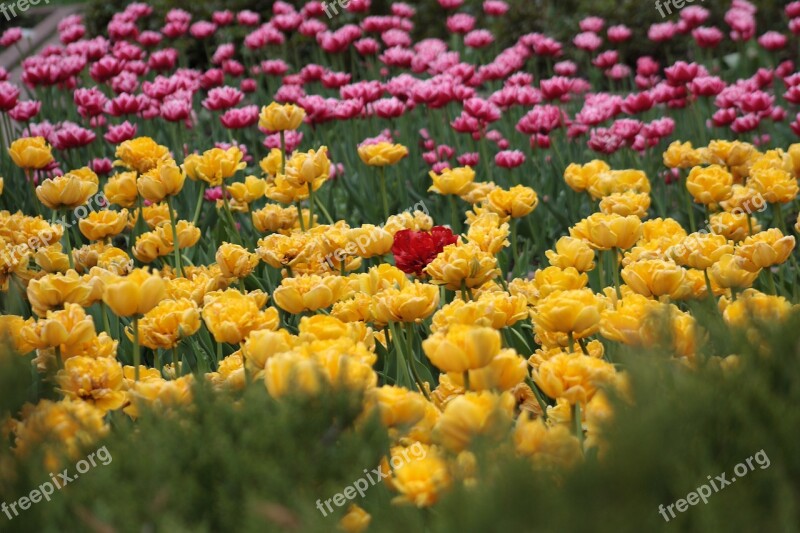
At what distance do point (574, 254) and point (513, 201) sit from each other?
61 cm

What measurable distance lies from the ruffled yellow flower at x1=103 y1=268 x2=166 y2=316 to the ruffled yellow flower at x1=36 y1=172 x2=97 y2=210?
1.12 meters

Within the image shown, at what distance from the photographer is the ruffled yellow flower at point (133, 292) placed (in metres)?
2.01

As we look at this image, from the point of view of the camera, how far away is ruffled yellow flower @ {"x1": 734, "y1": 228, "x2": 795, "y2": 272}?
2439 mm

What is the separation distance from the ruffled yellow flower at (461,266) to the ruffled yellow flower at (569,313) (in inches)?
15.5

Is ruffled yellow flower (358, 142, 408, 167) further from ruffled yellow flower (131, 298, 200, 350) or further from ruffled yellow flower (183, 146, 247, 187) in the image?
ruffled yellow flower (131, 298, 200, 350)

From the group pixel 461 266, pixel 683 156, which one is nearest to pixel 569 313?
pixel 461 266

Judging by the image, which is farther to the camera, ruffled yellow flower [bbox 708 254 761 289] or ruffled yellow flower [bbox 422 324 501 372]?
ruffled yellow flower [bbox 708 254 761 289]

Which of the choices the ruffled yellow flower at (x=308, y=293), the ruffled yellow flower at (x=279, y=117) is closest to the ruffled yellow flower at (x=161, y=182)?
the ruffled yellow flower at (x=279, y=117)

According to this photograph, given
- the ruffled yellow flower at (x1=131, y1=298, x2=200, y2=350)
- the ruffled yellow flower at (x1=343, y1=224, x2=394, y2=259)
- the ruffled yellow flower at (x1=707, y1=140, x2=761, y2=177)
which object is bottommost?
the ruffled yellow flower at (x1=707, y1=140, x2=761, y2=177)

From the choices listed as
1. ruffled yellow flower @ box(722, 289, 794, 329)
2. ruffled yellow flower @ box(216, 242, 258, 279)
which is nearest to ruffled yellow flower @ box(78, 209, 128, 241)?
ruffled yellow flower @ box(216, 242, 258, 279)

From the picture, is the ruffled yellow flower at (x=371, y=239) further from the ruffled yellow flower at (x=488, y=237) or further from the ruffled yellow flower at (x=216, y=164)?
the ruffled yellow flower at (x=216, y=164)

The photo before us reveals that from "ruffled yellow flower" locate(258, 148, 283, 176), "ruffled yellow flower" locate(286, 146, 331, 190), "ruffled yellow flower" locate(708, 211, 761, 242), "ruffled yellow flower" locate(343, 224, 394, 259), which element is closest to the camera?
"ruffled yellow flower" locate(343, 224, 394, 259)

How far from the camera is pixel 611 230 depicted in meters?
2.56

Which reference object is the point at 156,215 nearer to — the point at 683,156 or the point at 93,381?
the point at 93,381
